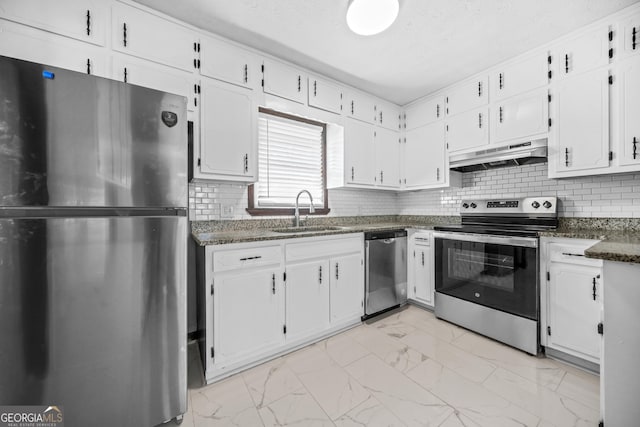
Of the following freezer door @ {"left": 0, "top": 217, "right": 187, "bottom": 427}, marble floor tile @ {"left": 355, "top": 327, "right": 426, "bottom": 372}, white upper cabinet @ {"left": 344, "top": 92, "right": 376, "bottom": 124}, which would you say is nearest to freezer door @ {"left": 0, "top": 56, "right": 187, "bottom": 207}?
freezer door @ {"left": 0, "top": 217, "right": 187, "bottom": 427}

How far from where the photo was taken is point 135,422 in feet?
4.15

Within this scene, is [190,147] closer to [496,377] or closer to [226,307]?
[226,307]

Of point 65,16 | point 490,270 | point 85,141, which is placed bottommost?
point 490,270

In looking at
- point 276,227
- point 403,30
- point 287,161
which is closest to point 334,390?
point 276,227

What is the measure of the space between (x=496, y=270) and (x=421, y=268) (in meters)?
0.79

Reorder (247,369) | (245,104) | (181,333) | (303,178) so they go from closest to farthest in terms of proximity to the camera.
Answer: (181,333), (247,369), (245,104), (303,178)

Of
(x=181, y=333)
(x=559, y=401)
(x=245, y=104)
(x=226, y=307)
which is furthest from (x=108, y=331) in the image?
(x=559, y=401)

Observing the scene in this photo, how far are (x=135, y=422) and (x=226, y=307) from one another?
692 mm

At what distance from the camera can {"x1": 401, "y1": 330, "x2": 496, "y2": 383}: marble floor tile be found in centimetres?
184

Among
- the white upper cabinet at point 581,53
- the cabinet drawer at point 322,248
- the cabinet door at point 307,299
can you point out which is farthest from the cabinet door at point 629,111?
the cabinet door at point 307,299

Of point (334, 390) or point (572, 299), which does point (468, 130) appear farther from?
point (334, 390)

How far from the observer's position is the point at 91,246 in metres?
1.15

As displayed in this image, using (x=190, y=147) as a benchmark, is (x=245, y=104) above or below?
above

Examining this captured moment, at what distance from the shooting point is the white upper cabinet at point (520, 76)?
2.29m
